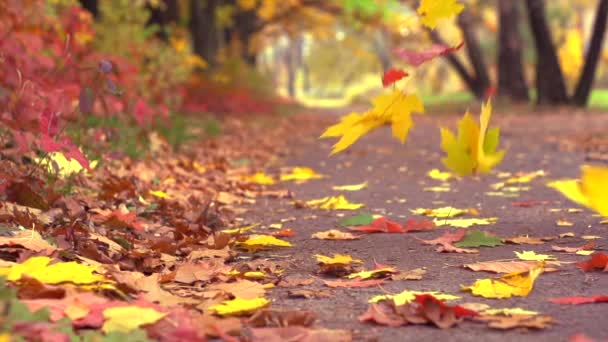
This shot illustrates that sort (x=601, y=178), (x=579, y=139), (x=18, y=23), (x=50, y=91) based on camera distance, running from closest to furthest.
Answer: (x=601, y=178), (x=50, y=91), (x=18, y=23), (x=579, y=139)

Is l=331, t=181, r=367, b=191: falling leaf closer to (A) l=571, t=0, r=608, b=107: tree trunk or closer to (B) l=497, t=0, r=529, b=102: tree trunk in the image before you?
(A) l=571, t=0, r=608, b=107: tree trunk

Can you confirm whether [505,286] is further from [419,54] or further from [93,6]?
[93,6]

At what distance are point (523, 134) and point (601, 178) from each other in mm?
9043

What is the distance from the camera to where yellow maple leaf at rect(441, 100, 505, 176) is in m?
2.61

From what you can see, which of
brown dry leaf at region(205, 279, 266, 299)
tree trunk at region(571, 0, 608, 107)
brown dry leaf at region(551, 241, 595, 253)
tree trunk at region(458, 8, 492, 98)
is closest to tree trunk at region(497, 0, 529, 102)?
tree trunk at region(458, 8, 492, 98)

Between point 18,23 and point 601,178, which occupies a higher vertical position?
point 18,23

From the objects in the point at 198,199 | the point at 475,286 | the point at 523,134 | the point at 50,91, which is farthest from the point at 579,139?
the point at 475,286

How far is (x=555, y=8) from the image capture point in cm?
3816

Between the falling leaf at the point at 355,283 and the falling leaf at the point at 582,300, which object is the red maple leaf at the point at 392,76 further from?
the falling leaf at the point at 582,300

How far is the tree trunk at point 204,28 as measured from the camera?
1689 cm

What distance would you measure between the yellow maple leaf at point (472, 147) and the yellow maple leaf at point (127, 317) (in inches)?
46.3

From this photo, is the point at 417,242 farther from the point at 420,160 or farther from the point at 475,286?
the point at 420,160

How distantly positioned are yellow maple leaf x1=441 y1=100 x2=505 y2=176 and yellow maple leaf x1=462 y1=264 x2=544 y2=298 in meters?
0.38

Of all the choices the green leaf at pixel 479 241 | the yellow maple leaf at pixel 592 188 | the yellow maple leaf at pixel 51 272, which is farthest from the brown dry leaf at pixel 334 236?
the yellow maple leaf at pixel 592 188
